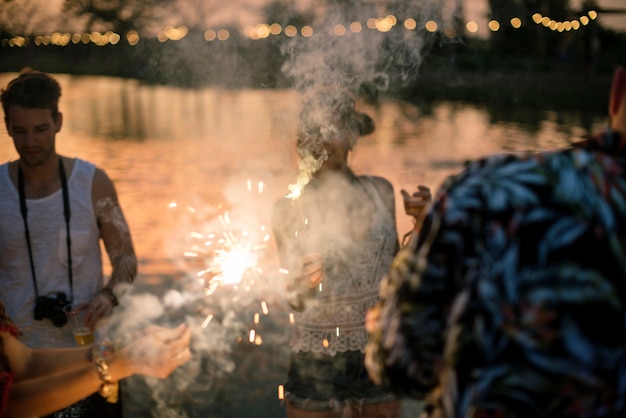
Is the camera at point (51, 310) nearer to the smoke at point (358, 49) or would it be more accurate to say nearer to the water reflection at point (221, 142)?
the smoke at point (358, 49)

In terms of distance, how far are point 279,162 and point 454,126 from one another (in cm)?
748

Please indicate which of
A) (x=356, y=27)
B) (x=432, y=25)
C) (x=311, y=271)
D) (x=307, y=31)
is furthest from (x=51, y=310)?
(x=432, y=25)

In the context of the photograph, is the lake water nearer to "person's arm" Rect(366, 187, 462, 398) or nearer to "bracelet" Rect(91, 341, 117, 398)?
"bracelet" Rect(91, 341, 117, 398)

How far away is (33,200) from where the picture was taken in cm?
334

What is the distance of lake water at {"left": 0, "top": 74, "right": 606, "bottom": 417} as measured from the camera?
512 cm

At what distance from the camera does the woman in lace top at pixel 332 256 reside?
330 cm

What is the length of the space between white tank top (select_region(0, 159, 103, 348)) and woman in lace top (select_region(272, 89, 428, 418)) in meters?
0.90

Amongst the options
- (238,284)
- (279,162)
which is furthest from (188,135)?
(238,284)

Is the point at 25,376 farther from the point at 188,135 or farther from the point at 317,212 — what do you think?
the point at 188,135

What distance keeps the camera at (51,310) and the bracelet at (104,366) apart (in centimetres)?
66

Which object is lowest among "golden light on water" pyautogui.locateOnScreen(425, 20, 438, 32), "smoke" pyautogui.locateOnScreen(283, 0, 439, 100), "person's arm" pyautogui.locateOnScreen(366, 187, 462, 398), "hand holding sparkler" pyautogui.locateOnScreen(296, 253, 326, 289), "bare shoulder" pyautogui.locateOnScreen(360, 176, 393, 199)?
"hand holding sparkler" pyautogui.locateOnScreen(296, 253, 326, 289)

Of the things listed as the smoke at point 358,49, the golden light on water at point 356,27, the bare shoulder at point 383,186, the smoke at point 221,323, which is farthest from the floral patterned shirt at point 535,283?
the golden light on water at point 356,27

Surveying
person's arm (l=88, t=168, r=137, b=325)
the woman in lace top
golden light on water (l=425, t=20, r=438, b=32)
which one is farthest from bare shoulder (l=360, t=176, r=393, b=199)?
golden light on water (l=425, t=20, r=438, b=32)

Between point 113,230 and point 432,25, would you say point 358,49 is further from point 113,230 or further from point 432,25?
point 113,230
